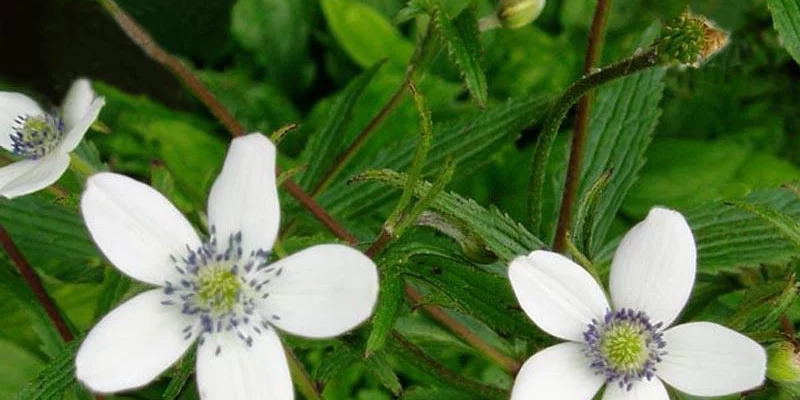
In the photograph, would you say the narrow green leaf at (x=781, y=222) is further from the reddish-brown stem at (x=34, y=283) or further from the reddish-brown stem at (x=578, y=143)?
the reddish-brown stem at (x=34, y=283)

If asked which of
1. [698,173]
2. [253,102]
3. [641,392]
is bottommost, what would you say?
[698,173]

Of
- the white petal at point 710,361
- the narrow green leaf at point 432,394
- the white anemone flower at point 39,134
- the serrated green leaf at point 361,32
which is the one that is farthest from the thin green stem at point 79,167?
the serrated green leaf at point 361,32

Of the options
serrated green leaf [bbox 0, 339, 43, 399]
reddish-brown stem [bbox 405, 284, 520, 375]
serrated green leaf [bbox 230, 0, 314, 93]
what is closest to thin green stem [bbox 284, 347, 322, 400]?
reddish-brown stem [bbox 405, 284, 520, 375]

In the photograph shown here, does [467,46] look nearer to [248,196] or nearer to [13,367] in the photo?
[248,196]

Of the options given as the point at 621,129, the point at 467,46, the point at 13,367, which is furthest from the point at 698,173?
the point at 13,367

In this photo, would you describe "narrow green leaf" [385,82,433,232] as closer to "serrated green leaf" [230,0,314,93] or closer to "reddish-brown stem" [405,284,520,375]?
"reddish-brown stem" [405,284,520,375]

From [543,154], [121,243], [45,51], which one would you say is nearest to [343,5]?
[45,51]

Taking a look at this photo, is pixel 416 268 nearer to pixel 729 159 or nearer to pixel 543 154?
pixel 543 154
